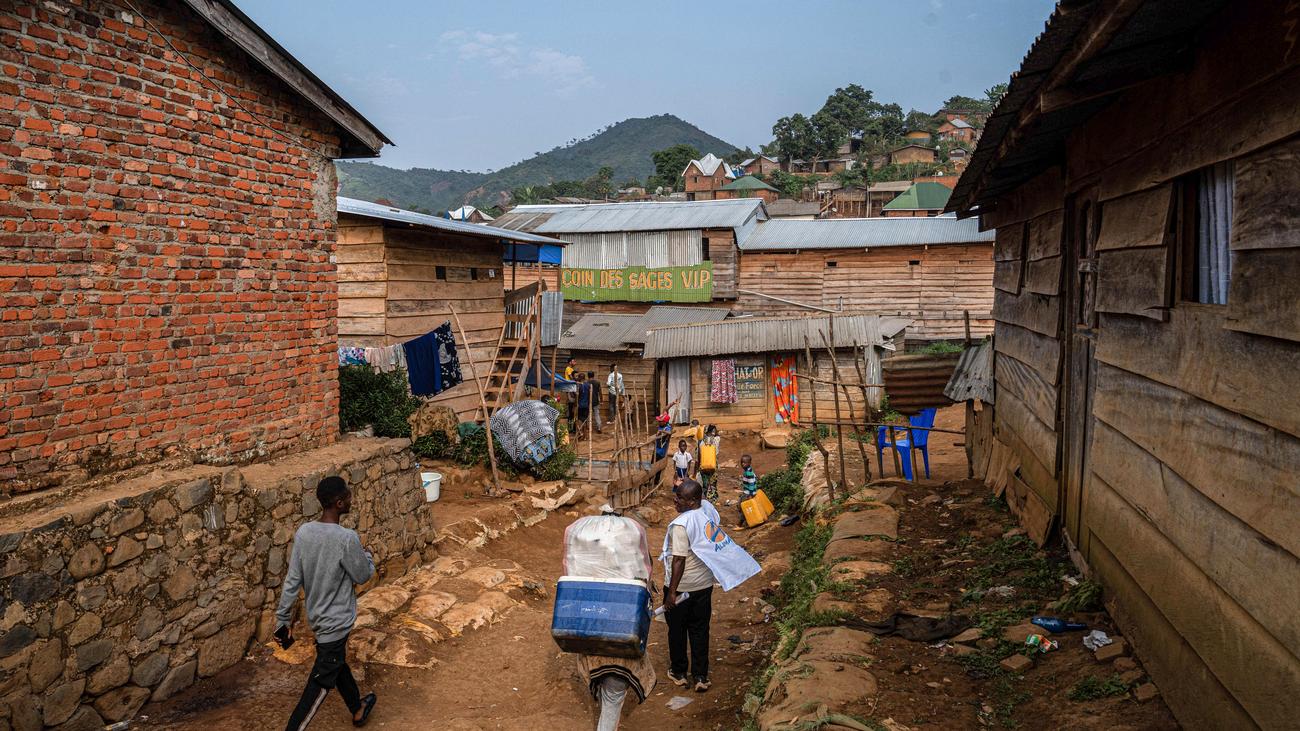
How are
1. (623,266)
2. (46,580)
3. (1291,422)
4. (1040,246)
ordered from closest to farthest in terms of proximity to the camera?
(1291,422)
(46,580)
(1040,246)
(623,266)

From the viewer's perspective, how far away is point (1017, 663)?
16.1 feet

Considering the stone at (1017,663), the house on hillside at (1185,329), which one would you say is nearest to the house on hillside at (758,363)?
the house on hillside at (1185,329)

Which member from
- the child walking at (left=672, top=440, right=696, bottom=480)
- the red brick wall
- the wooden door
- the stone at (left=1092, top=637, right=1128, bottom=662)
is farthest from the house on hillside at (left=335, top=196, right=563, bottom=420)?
the stone at (left=1092, top=637, right=1128, bottom=662)

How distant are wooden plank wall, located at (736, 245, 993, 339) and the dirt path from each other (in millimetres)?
19745

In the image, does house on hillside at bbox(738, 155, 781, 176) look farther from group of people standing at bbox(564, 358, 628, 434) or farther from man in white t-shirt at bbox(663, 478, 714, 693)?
man in white t-shirt at bbox(663, 478, 714, 693)

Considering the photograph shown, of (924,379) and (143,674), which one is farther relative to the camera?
(924,379)

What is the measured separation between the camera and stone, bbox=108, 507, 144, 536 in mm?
5492

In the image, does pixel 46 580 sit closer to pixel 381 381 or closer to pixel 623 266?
pixel 381 381

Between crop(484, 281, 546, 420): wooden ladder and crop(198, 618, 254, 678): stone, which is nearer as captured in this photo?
Answer: crop(198, 618, 254, 678): stone

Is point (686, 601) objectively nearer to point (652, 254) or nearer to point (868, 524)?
point (868, 524)

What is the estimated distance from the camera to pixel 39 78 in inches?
214

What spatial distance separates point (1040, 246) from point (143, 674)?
852cm

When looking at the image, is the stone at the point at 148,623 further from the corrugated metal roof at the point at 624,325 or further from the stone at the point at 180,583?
the corrugated metal roof at the point at 624,325

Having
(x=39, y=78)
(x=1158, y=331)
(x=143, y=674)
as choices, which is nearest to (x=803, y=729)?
(x=1158, y=331)
